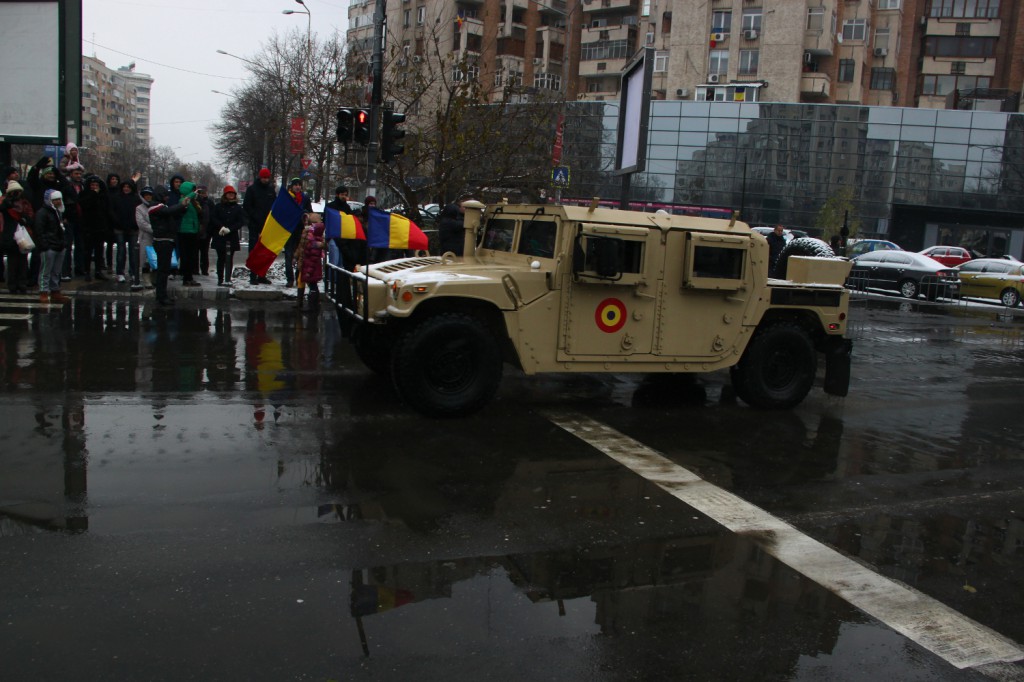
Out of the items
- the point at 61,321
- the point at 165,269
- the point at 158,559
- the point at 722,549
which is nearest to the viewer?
the point at 158,559

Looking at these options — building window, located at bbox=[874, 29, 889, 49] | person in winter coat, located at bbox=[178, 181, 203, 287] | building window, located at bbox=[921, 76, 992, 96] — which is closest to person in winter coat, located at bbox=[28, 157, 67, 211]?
person in winter coat, located at bbox=[178, 181, 203, 287]

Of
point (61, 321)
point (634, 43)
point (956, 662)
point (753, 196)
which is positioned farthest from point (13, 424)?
point (634, 43)

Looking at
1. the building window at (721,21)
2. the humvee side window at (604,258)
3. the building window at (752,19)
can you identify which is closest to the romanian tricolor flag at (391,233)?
the humvee side window at (604,258)

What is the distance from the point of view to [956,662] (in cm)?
405

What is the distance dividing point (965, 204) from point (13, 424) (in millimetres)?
53221

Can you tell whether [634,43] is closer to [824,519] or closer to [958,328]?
[958,328]

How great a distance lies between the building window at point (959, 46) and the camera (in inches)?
2377

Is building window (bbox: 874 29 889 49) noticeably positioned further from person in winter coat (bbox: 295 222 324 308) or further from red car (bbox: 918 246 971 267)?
person in winter coat (bbox: 295 222 324 308)

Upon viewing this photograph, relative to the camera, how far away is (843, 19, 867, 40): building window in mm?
56188

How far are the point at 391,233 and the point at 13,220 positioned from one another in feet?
19.0

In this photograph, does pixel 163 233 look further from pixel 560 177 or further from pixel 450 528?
pixel 450 528

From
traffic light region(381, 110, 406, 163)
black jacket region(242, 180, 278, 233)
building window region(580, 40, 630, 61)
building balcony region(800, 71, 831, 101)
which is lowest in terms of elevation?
black jacket region(242, 180, 278, 233)

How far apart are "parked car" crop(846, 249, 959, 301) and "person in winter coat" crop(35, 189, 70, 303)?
20.1 metres

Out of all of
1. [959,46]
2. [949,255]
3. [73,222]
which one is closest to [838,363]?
[73,222]
